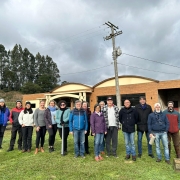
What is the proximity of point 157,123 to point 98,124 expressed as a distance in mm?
1586

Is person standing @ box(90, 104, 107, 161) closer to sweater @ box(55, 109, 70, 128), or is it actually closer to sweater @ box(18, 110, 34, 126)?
sweater @ box(55, 109, 70, 128)

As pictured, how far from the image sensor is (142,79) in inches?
790

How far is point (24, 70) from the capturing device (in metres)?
63.9

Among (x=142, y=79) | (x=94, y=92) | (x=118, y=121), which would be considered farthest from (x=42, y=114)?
(x=94, y=92)

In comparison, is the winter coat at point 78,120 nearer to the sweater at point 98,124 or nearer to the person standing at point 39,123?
the sweater at point 98,124

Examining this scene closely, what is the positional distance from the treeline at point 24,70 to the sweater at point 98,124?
4656cm

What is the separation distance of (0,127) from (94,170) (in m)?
4.17

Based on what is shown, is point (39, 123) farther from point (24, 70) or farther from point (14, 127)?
point (24, 70)

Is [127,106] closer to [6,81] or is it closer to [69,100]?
[69,100]

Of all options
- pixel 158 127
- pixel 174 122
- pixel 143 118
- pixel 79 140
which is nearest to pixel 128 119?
pixel 143 118

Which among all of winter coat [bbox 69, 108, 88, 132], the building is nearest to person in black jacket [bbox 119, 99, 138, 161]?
winter coat [bbox 69, 108, 88, 132]

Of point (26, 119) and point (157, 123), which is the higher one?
point (26, 119)

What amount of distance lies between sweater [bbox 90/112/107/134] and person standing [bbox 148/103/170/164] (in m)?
1.26

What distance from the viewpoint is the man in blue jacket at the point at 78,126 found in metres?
5.42
